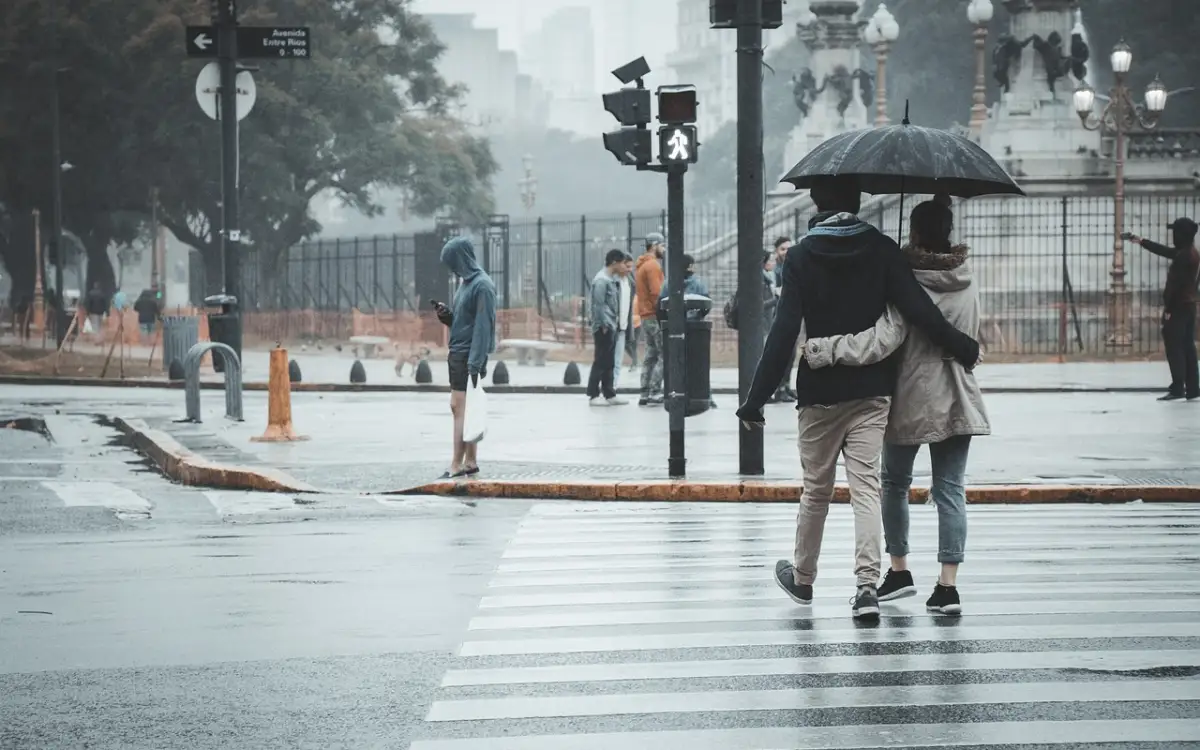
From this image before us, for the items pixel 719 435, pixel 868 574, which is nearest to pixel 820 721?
pixel 868 574

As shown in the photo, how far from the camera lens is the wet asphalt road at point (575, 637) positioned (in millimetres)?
6730

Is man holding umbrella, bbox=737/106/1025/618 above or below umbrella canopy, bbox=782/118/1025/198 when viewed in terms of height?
below

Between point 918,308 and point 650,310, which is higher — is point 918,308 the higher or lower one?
the higher one

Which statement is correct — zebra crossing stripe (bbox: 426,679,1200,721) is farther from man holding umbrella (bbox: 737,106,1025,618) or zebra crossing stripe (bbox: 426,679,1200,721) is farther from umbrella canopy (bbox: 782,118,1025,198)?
A: umbrella canopy (bbox: 782,118,1025,198)

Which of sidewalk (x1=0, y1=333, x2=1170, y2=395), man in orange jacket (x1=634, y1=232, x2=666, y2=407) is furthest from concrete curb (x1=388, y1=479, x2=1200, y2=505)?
sidewalk (x1=0, y1=333, x2=1170, y2=395)

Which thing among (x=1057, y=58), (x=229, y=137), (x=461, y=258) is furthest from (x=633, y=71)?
(x=1057, y=58)

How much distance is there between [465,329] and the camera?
1502 centimetres

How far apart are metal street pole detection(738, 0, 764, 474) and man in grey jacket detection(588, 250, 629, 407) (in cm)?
875

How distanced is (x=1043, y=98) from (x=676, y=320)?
3226 centimetres

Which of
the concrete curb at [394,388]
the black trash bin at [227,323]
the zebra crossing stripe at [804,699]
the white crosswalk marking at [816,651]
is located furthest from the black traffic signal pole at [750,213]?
the concrete curb at [394,388]

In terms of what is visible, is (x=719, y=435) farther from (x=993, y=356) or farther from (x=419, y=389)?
(x=993, y=356)

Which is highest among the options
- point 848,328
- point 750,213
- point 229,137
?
point 229,137

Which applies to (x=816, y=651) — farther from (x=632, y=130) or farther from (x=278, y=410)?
(x=278, y=410)

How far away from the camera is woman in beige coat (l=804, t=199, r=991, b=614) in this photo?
28.4 ft
